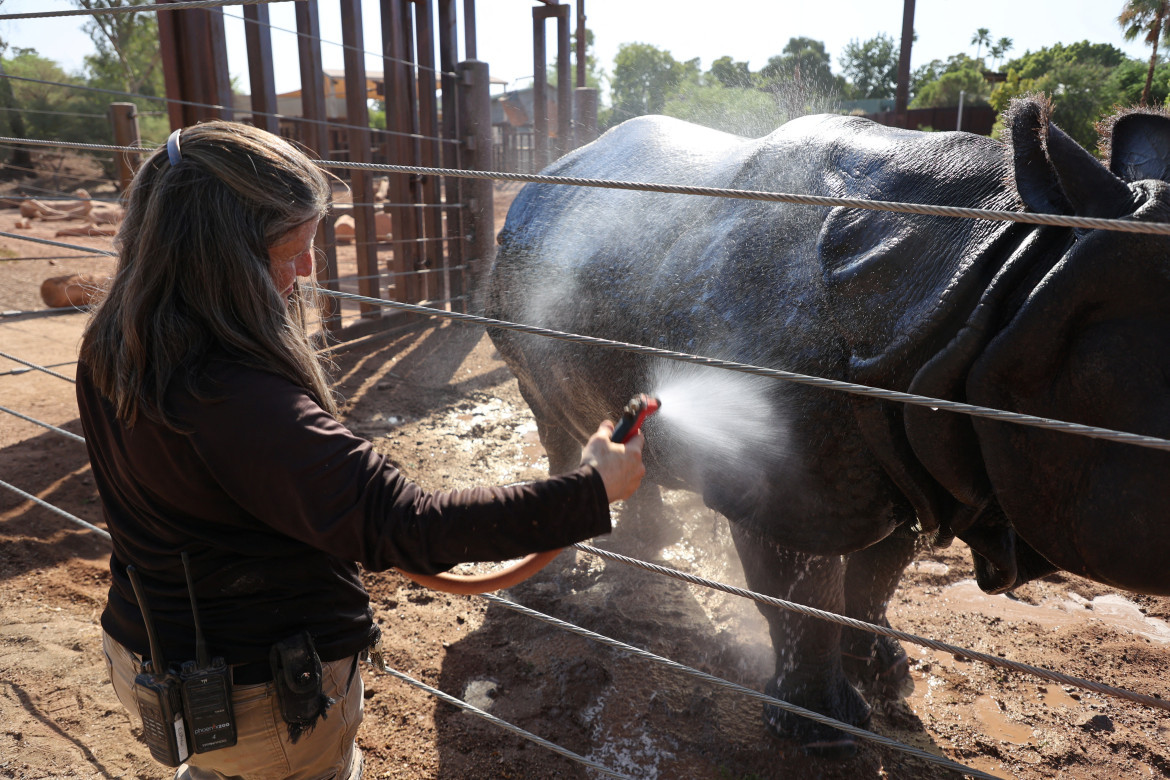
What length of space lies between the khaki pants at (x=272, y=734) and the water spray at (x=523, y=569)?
1.04 ft

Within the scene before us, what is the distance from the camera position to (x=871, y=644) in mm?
3154

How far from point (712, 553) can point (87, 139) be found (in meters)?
25.9

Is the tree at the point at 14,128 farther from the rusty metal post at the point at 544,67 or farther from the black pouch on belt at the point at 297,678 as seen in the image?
the black pouch on belt at the point at 297,678

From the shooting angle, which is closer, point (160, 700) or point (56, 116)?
point (160, 700)

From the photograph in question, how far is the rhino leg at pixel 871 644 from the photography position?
10.2 ft

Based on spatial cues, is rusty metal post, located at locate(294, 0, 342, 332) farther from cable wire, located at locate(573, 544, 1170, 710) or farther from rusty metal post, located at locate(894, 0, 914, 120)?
rusty metal post, located at locate(894, 0, 914, 120)

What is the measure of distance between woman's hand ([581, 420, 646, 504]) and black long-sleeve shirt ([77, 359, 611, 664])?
0.04 m

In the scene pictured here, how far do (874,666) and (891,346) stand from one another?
1.89 metres

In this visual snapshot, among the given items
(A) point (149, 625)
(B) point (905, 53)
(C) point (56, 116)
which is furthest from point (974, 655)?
(C) point (56, 116)

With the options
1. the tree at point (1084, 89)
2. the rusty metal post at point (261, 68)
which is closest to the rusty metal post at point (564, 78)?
the rusty metal post at point (261, 68)

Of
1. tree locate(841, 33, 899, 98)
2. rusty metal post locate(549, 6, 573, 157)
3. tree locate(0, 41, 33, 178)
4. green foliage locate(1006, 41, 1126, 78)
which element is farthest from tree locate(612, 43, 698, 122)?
rusty metal post locate(549, 6, 573, 157)

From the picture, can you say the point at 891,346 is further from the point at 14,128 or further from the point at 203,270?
the point at 14,128

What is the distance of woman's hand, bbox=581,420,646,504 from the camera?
1.22 meters

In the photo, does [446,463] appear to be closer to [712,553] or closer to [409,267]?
[712,553]
